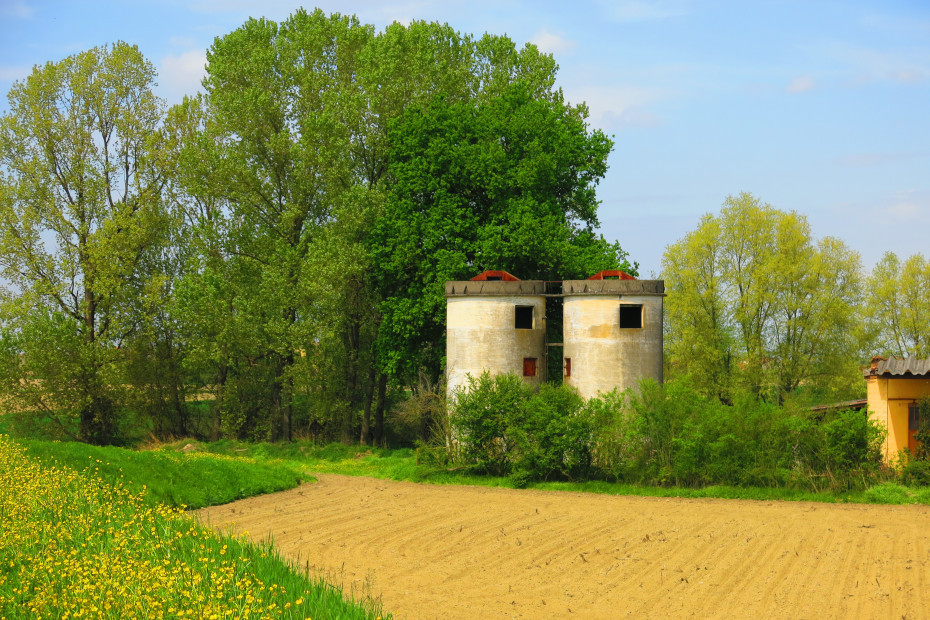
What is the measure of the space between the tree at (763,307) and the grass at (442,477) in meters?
20.0

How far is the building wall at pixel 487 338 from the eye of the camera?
33188 mm

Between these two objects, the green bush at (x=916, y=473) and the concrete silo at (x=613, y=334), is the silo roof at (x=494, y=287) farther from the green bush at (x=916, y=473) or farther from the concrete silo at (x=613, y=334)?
the green bush at (x=916, y=473)

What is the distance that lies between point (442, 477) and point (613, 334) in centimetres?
795

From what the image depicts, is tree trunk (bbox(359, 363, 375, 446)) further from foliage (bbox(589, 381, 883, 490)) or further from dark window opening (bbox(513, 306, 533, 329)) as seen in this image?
foliage (bbox(589, 381, 883, 490))

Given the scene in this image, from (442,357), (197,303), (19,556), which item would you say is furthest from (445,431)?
(19,556)

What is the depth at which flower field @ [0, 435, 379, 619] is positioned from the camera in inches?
436

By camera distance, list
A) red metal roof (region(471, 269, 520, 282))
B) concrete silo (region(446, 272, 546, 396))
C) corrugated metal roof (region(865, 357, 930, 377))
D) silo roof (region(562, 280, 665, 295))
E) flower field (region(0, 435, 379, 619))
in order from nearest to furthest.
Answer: flower field (region(0, 435, 379, 619)), corrugated metal roof (region(865, 357, 930, 377)), silo roof (region(562, 280, 665, 295)), concrete silo (region(446, 272, 546, 396)), red metal roof (region(471, 269, 520, 282))

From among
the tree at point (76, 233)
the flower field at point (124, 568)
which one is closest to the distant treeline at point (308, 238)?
the tree at point (76, 233)

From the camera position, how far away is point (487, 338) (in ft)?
109

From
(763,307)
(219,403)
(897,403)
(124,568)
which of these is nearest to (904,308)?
(763,307)

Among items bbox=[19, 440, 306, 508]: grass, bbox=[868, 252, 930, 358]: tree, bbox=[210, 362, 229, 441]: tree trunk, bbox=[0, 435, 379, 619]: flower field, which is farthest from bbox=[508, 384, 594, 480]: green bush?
bbox=[868, 252, 930, 358]: tree

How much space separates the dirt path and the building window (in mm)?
6833

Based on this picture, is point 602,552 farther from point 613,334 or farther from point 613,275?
point 613,275

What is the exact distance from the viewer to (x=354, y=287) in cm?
4400
